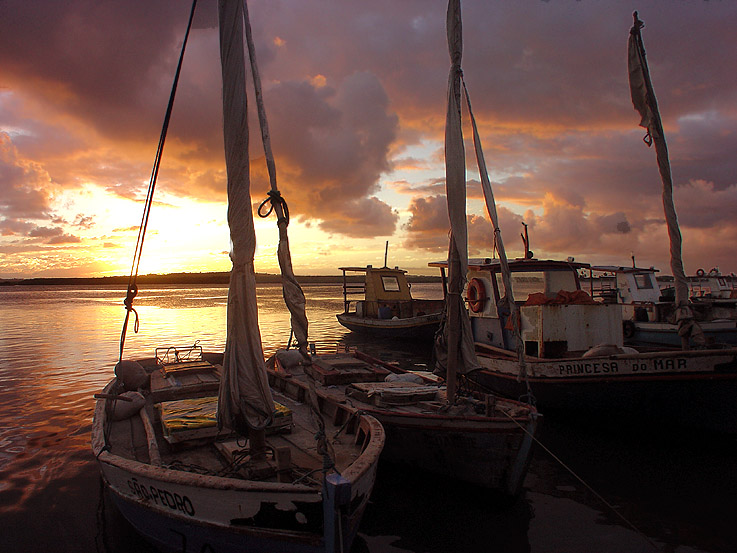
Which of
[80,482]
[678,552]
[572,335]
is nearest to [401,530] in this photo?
[678,552]

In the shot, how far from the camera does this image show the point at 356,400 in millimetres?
9297

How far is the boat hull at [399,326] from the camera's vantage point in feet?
82.6

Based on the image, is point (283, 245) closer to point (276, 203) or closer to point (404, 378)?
point (276, 203)

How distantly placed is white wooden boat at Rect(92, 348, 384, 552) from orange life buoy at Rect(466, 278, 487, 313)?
8183 mm

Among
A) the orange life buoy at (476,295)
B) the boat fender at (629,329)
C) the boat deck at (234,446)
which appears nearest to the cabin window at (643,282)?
the boat fender at (629,329)

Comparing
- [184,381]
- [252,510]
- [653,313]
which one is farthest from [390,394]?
[653,313]

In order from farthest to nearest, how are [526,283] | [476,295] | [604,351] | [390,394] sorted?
[476,295]
[526,283]
[604,351]
[390,394]

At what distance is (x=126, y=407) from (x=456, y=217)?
6926mm

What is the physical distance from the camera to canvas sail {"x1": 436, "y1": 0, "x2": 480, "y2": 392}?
8.02 meters

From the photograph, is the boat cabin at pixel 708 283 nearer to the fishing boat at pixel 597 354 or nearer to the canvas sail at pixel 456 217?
the fishing boat at pixel 597 354

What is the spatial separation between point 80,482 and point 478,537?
740 cm

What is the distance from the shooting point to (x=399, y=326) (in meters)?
26.7

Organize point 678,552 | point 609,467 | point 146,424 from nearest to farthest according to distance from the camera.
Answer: point 678,552 < point 146,424 < point 609,467

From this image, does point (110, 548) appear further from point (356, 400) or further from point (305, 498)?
point (356, 400)
